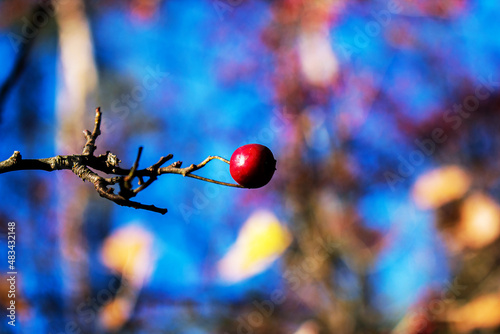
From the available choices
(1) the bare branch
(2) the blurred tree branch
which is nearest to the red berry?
(2) the blurred tree branch

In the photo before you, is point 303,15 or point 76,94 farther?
point 303,15

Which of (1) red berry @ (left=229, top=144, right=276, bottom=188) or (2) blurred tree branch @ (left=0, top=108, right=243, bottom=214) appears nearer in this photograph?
→ (2) blurred tree branch @ (left=0, top=108, right=243, bottom=214)

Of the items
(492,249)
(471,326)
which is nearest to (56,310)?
(471,326)

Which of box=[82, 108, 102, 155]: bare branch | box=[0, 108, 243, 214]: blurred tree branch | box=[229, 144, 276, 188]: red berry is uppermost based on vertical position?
box=[82, 108, 102, 155]: bare branch

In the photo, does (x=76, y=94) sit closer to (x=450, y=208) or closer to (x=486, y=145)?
(x=450, y=208)

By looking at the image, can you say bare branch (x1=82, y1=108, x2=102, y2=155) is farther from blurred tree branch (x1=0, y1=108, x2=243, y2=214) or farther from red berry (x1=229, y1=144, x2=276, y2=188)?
red berry (x1=229, y1=144, x2=276, y2=188)

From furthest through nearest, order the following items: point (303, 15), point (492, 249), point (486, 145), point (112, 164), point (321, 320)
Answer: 1. point (486, 145)
2. point (303, 15)
3. point (492, 249)
4. point (321, 320)
5. point (112, 164)

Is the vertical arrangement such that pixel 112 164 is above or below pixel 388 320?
below

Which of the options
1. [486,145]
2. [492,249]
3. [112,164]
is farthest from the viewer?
[486,145]

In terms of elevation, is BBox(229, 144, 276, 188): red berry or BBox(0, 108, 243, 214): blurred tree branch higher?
BBox(229, 144, 276, 188): red berry
